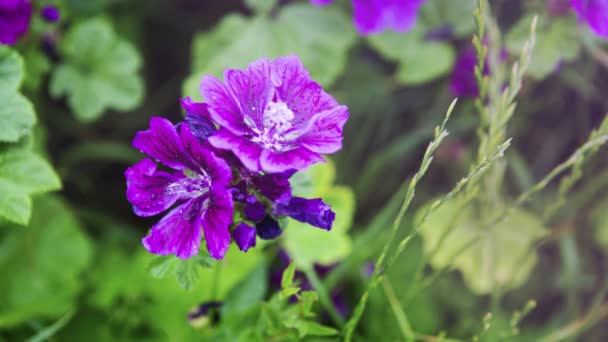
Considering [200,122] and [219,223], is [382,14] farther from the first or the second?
[219,223]

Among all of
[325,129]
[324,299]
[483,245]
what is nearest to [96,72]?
[324,299]

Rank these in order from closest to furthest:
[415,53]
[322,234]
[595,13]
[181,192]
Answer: [181,192]
[595,13]
[322,234]
[415,53]

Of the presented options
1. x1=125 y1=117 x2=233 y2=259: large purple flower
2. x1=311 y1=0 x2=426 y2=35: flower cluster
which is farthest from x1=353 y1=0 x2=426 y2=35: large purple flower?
x1=125 y1=117 x2=233 y2=259: large purple flower

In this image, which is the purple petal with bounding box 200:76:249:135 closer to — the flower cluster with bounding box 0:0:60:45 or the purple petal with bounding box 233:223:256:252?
the purple petal with bounding box 233:223:256:252

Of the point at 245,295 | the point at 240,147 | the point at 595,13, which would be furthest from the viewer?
the point at 595,13

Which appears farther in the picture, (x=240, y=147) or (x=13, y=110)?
(x=13, y=110)

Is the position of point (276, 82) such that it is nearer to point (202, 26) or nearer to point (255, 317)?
point (255, 317)
